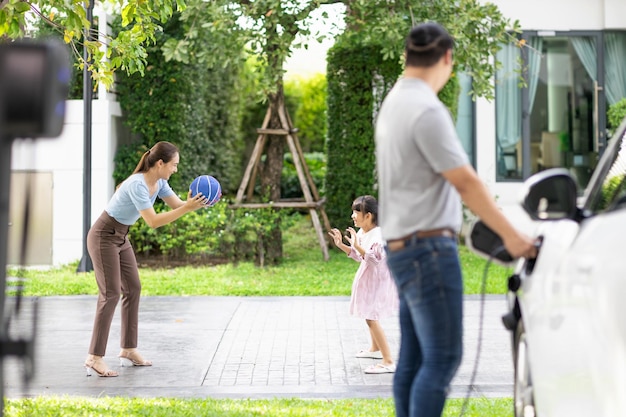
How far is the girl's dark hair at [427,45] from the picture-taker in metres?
4.12

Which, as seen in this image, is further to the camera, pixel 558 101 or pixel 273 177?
pixel 558 101

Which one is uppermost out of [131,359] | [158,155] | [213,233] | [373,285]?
[158,155]

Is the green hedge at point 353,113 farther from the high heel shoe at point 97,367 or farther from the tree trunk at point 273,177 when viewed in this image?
the high heel shoe at point 97,367

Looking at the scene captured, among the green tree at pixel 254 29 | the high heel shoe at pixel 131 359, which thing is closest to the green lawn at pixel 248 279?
the green tree at pixel 254 29

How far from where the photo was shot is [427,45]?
412 cm

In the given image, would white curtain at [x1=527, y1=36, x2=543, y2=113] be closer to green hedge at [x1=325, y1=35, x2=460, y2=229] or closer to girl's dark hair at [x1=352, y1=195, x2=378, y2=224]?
green hedge at [x1=325, y1=35, x2=460, y2=229]

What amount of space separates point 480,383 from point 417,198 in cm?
328

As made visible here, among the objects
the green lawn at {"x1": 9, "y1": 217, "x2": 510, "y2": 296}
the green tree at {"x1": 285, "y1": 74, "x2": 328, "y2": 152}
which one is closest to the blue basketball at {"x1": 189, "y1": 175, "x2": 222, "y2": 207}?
the green lawn at {"x1": 9, "y1": 217, "x2": 510, "y2": 296}

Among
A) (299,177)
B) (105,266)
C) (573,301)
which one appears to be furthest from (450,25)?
(573,301)

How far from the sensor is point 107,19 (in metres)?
14.2

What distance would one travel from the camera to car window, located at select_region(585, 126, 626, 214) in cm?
348

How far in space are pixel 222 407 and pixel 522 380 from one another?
2299 millimetres

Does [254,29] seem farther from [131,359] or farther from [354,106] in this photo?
[131,359]

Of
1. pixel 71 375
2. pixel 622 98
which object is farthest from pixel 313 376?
pixel 622 98
